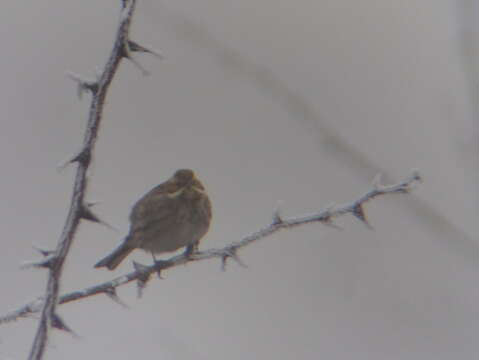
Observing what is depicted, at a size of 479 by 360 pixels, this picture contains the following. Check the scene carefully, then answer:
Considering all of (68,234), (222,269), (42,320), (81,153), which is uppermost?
(222,269)

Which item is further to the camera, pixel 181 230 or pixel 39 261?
pixel 181 230

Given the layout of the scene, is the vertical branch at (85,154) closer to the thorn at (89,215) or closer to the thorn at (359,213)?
the thorn at (89,215)

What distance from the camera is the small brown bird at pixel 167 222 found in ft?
19.5

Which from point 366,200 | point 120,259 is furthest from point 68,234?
point 120,259

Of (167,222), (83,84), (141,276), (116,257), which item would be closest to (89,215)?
(83,84)

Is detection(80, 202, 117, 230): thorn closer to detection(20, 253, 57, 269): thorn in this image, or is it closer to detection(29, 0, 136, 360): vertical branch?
detection(29, 0, 136, 360): vertical branch

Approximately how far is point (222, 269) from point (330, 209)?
0.57 meters

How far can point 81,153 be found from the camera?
198 centimetres

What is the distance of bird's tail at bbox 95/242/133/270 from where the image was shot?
18.2 ft

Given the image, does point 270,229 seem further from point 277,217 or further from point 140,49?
point 140,49

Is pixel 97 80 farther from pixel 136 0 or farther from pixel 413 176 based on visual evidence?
pixel 413 176

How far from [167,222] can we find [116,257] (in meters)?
0.48

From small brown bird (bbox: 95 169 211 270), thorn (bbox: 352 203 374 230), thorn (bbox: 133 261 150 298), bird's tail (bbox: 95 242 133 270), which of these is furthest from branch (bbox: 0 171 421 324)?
small brown bird (bbox: 95 169 211 270)

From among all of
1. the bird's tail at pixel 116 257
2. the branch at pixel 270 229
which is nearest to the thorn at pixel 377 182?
the branch at pixel 270 229
